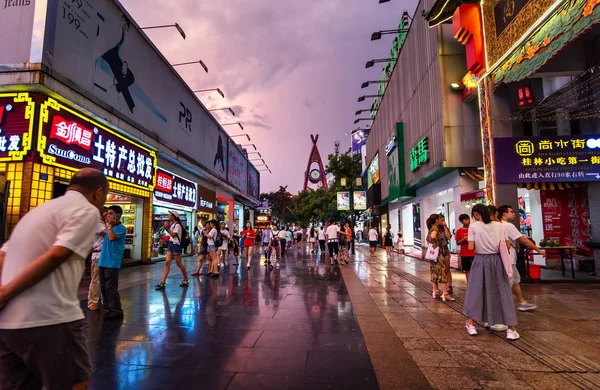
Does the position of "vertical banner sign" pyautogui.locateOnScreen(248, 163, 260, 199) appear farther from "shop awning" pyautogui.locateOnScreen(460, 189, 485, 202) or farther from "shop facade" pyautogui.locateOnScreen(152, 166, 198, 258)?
"shop awning" pyautogui.locateOnScreen(460, 189, 485, 202)

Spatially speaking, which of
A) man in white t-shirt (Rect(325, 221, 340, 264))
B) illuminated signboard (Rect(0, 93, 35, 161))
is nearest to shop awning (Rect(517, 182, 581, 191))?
man in white t-shirt (Rect(325, 221, 340, 264))

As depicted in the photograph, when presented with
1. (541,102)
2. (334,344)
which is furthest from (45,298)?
(541,102)

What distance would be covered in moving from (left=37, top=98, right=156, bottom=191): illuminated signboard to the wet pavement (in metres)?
4.38

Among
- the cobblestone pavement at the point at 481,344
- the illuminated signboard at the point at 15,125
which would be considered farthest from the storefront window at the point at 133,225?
the cobblestone pavement at the point at 481,344

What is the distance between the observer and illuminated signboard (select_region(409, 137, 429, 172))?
43.0ft

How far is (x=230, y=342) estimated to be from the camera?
3902 millimetres

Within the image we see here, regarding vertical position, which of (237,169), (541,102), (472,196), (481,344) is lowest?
(481,344)

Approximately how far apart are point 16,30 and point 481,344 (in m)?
11.0

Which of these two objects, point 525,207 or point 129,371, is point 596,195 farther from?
point 129,371

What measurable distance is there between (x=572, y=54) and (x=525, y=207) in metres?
5.59

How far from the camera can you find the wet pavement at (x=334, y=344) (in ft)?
9.71

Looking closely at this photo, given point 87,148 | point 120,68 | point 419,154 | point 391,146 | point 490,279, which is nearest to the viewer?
point 490,279

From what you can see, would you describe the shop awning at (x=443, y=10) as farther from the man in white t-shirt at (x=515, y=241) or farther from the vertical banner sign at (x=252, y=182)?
the vertical banner sign at (x=252, y=182)

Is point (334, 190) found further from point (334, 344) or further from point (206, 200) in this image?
point (334, 344)
